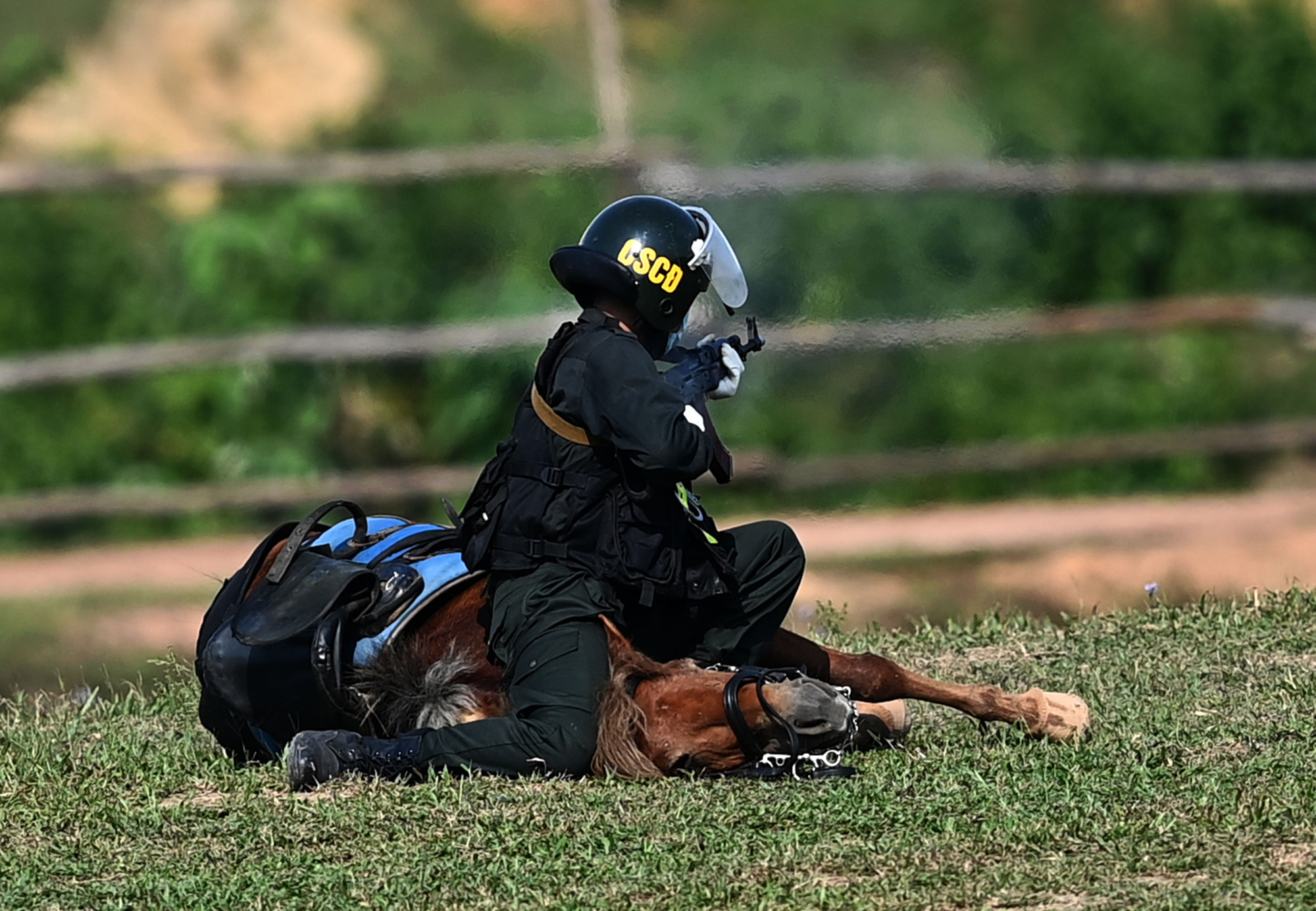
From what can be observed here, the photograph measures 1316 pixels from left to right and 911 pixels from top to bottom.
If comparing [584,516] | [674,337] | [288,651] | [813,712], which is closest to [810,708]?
[813,712]

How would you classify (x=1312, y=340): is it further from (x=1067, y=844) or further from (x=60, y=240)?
(x=1067, y=844)

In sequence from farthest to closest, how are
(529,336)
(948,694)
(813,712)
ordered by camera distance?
1. (529,336)
2. (948,694)
3. (813,712)

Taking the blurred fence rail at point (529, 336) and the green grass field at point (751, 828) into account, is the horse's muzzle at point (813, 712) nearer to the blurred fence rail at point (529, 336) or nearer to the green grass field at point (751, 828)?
the green grass field at point (751, 828)

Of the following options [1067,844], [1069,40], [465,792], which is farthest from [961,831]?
[1069,40]

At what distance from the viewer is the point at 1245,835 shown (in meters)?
4.04

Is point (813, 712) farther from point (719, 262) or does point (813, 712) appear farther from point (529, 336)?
point (529, 336)

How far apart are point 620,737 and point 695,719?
0.18m

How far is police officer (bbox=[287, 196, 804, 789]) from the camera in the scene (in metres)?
4.78

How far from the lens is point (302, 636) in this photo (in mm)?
4961

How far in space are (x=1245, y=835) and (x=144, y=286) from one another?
10.3 m

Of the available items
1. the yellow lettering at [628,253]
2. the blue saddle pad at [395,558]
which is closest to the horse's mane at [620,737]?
the blue saddle pad at [395,558]

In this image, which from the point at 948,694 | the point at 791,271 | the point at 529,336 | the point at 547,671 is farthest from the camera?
the point at 791,271

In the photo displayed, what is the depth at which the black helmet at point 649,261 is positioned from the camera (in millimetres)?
5047

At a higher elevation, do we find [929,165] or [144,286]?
[929,165]
